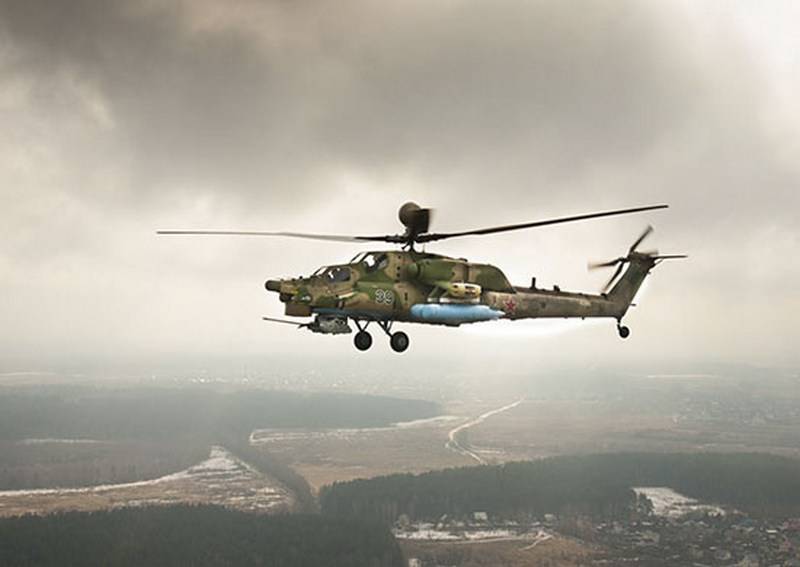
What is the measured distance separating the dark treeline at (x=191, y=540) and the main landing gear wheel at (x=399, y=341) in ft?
474

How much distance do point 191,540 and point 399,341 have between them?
16172 centimetres

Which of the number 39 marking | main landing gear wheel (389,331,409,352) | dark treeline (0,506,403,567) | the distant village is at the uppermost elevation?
the number 39 marking

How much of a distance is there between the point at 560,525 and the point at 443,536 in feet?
108

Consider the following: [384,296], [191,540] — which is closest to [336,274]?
[384,296]

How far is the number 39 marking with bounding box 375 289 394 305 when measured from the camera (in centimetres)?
3088

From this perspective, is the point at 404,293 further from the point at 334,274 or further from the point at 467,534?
the point at 467,534

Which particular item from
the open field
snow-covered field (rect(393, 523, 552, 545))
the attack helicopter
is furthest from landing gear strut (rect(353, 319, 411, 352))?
snow-covered field (rect(393, 523, 552, 545))

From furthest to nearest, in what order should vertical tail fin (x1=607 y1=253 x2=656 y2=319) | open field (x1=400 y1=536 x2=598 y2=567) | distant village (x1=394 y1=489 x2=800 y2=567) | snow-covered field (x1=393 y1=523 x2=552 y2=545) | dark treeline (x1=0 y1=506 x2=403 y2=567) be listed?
1. snow-covered field (x1=393 y1=523 x2=552 y2=545)
2. distant village (x1=394 y1=489 x2=800 y2=567)
3. dark treeline (x1=0 y1=506 x2=403 y2=567)
4. open field (x1=400 y1=536 x2=598 y2=567)
5. vertical tail fin (x1=607 y1=253 x2=656 y2=319)

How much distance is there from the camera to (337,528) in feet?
587

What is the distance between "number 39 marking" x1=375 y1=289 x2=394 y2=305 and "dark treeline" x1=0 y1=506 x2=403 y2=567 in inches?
5725

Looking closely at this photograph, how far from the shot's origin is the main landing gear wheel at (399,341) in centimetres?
3088

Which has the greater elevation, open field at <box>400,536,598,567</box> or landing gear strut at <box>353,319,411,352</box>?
landing gear strut at <box>353,319,411,352</box>

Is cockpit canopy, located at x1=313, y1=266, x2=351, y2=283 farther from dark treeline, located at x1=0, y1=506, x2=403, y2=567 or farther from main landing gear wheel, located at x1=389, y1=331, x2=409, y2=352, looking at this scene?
dark treeline, located at x1=0, y1=506, x2=403, y2=567

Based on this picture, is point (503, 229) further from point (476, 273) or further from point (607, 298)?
point (607, 298)
